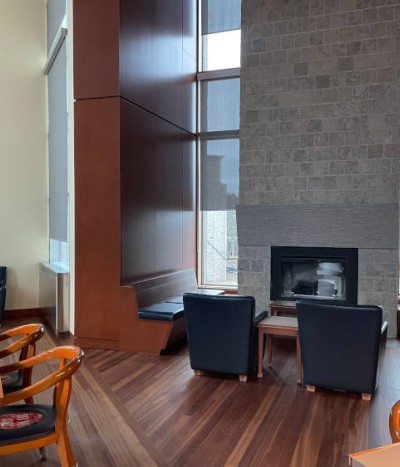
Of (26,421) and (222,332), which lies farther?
(222,332)

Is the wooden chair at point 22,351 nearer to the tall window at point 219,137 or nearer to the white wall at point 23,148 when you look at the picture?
A: the white wall at point 23,148

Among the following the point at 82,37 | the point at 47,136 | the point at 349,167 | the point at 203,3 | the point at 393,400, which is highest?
the point at 203,3

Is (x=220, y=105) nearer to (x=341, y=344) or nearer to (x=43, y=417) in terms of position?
(x=341, y=344)

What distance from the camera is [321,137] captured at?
6004 millimetres

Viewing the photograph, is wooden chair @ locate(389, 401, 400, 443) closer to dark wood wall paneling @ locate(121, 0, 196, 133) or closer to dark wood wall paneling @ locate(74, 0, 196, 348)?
dark wood wall paneling @ locate(74, 0, 196, 348)

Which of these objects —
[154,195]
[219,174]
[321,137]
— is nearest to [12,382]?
[154,195]

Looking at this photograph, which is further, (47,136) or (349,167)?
(47,136)

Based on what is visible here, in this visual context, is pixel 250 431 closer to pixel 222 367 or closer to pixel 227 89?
pixel 222 367

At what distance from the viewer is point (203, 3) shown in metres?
7.34

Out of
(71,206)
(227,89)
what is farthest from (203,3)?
(71,206)

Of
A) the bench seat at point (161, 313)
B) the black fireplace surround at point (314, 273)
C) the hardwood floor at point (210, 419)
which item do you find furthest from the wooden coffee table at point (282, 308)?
the bench seat at point (161, 313)

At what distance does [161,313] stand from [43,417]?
260 cm

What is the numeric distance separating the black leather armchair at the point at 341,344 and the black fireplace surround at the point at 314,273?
2.29 meters

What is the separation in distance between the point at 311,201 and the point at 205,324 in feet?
9.25
